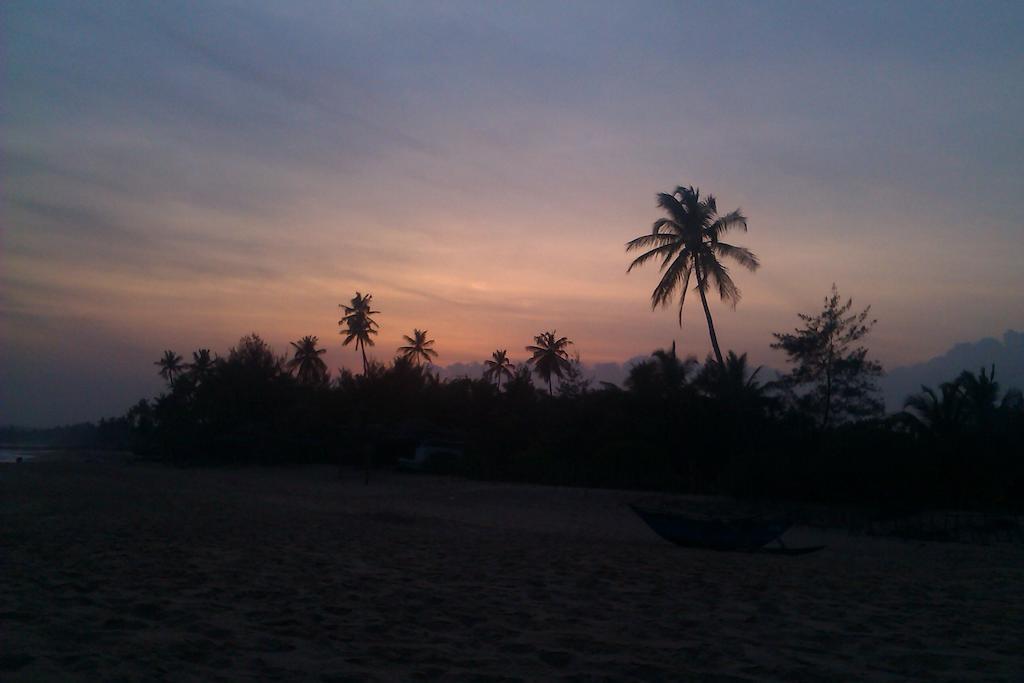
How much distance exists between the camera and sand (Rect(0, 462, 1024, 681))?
623cm

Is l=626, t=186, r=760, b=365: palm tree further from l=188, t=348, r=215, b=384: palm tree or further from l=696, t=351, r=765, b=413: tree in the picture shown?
l=188, t=348, r=215, b=384: palm tree

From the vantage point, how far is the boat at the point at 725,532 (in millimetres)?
16391

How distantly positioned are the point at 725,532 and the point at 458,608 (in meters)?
9.51

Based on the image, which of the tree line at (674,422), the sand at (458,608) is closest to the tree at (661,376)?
the tree line at (674,422)

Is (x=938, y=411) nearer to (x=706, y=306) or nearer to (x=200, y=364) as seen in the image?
(x=706, y=306)

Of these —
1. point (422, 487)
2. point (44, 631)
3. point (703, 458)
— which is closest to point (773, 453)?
point (703, 458)

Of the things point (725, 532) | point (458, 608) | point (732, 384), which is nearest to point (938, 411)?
point (732, 384)

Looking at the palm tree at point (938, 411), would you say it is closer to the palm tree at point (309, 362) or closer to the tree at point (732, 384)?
the tree at point (732, 384)

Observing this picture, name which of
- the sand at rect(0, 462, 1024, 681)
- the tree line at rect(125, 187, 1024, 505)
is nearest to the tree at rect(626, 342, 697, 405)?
the tree line at rect(125, 187, 1024, 505)

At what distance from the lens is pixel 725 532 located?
16.4 metres

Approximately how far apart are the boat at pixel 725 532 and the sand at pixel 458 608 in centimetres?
56

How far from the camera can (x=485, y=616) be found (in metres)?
8.00

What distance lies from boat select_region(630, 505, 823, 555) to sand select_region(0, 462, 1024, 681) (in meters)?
0.56

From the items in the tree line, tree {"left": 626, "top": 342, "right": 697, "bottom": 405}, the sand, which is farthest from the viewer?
tree {"left": 626, "top": 342, "right": 697, "bottom": 405}
